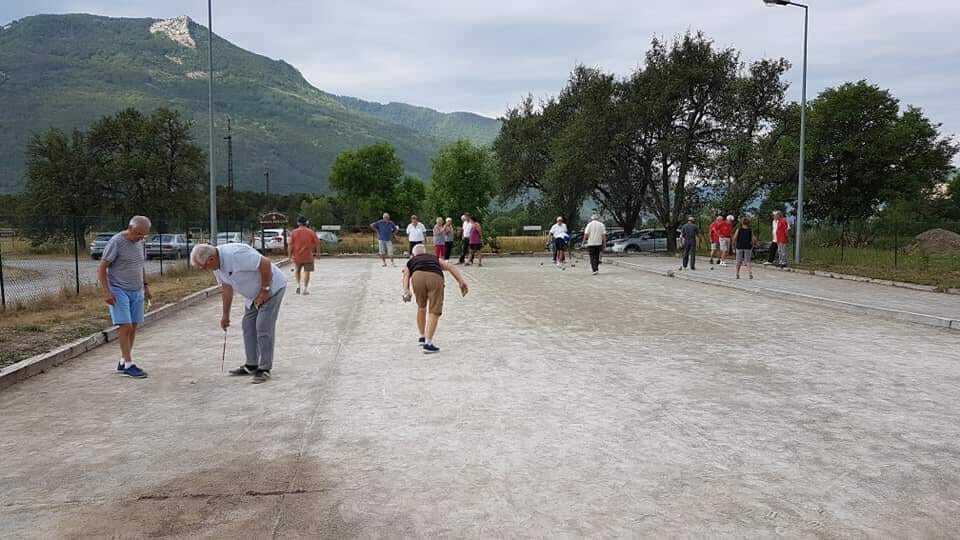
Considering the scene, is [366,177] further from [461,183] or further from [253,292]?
[253,292]

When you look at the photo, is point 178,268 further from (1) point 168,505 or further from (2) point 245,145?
(2) point 245,145

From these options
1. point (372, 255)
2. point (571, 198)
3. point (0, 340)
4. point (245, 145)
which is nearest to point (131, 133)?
point (372, 255)

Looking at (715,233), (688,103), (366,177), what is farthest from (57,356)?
(366,177)

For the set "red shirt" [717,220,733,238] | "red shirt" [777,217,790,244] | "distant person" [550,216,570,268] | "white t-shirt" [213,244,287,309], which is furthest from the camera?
"distant person" [550,216,570,268]

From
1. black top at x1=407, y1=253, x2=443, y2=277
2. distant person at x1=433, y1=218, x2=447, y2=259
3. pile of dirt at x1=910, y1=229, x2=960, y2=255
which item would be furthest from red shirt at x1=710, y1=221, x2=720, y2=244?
black top at x1=407, y1=253, x2=443, y2=277

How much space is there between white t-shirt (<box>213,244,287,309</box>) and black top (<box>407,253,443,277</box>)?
2003 millimetres

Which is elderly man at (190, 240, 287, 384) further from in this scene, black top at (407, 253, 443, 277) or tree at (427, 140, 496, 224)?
tree at (427, 140, 496, 224)

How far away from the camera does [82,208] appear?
42625 millimetres

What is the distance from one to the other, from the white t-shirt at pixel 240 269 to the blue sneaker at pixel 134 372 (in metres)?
1.40

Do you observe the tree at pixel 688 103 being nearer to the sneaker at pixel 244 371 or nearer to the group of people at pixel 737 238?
the group of people at pixel 737 238

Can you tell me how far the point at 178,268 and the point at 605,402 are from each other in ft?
60.4

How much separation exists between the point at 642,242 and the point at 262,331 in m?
32.3

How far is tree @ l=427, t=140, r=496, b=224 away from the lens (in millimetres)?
37250

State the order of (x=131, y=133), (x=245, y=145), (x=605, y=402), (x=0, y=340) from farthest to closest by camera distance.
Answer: (x=245, y=145), (x=131, y=133), (x=0, y=340), (x=605, y=402)
